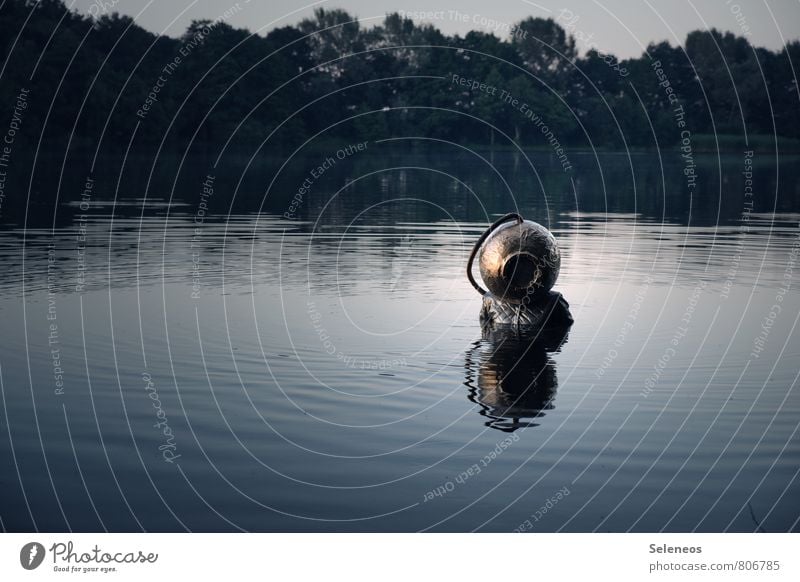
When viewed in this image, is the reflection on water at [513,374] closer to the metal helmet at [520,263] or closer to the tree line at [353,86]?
the metal helmet at [520,263]

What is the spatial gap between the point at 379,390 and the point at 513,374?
6.99ft

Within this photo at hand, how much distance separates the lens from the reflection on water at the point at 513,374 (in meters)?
13.2

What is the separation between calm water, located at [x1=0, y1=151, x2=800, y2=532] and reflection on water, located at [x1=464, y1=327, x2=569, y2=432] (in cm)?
7

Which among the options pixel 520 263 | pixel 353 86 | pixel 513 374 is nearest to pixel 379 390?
pixel 513 374

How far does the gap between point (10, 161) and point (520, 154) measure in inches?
2416

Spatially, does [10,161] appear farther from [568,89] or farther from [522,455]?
[568,89]

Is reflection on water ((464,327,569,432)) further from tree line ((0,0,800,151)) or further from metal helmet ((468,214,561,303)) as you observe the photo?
tree line ((0,0,800,151))

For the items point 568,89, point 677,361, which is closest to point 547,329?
point 677,361

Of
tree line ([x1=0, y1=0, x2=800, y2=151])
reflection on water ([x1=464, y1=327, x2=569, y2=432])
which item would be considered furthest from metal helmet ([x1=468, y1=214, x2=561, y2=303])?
tree line ([x1=0, y1=0, x2=800, y2=151])

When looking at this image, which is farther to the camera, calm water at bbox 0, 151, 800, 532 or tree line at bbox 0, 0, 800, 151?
tree line at bbox 0, 0, 800, 151

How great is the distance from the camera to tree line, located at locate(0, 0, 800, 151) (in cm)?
8862

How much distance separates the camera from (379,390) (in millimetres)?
14352

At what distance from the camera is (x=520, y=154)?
380 ft

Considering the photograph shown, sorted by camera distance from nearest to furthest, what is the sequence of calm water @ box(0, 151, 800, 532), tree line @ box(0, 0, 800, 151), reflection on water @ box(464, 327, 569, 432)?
1. calm water @ box(0, 151, 800, 532)
2. reflection on water @ box(464, 327, 569, 432)
3. tree line @ box(0, 0, 800, 151)
